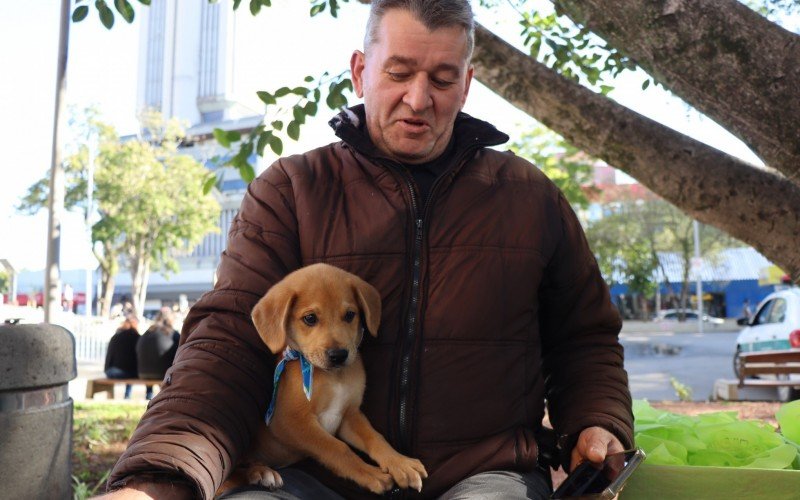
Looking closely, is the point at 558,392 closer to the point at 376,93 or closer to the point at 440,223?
the point at 440,223

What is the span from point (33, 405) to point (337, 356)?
106 inches

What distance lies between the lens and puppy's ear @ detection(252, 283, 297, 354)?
2.22m

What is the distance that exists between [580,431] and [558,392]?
227 mm

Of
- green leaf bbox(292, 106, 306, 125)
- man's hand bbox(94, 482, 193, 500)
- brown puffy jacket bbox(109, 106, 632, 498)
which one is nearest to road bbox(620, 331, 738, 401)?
green leaf bbox(292, 106, 306, 125)

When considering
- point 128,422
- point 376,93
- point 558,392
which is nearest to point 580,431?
point 558,392

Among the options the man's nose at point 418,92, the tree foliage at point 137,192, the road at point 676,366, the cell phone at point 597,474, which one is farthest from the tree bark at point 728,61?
the tree foliage at point 137,192

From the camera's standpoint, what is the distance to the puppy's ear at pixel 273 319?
87.3 inches

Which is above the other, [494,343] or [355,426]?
[494,343]

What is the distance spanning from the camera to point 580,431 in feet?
8.07

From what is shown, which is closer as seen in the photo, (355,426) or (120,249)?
(355,426)

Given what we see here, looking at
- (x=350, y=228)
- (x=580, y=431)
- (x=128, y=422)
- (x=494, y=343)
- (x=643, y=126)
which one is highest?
(x=643, y=126)

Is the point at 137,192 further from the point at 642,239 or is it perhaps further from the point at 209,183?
the point at 209,183

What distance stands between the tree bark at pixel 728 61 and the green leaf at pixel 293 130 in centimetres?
259

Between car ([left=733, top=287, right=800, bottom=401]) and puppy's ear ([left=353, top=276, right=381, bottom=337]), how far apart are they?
526 inches
